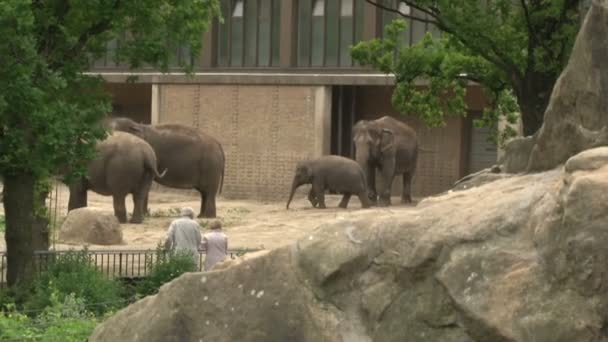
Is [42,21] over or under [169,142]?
over

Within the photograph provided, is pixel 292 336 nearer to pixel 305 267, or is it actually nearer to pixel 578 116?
pixel 305 267

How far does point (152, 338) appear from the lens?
36.2 feet

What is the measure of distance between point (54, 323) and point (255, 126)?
31151 mm

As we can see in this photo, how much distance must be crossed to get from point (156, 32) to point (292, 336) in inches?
497

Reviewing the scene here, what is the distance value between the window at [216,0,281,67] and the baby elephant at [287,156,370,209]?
9.36 metres

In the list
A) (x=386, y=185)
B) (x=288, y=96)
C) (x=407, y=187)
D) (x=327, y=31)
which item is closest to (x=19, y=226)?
(x=386, y=185)

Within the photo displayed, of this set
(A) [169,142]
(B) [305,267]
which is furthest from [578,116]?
(A) [169,142]

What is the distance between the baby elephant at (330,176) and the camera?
38.4 metres

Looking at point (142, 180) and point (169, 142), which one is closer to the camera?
point (142, 180)

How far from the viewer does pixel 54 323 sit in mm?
15773

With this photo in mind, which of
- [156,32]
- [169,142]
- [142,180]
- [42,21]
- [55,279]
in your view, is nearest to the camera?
[55,279]

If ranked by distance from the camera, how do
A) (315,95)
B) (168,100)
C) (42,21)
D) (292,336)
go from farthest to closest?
(168,100)
(315,95)
(42,21)
(292,336)

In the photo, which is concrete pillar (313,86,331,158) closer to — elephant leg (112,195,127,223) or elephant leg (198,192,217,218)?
elephant leg (198,192,217,218)

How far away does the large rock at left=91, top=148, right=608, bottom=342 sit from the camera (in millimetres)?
9383
